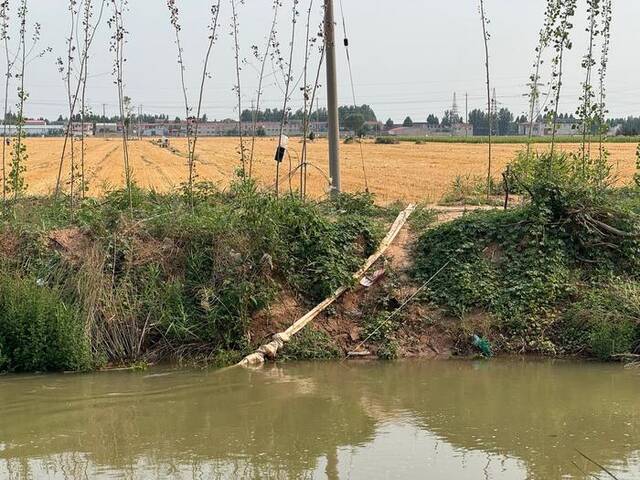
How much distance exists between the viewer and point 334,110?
1354 cm

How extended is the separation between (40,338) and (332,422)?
3862 millimetres

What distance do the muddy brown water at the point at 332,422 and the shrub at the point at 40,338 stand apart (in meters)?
0.24

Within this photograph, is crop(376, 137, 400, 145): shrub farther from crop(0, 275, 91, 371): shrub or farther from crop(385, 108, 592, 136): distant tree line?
crop(0, 275, 91, 371): shrub

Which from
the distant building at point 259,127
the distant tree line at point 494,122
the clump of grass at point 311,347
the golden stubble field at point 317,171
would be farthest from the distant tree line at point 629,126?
the clump of grass at point 311,347

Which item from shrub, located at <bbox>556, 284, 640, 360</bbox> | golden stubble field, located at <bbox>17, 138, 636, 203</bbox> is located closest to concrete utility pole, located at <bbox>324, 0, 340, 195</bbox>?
shrub, located at <bbox>556, 284, 640, 360</bbox>

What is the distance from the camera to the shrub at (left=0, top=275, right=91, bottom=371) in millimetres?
9086

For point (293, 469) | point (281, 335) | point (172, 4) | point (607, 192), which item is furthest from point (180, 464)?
point (172, 4)

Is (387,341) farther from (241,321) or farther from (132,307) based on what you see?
(132,307)

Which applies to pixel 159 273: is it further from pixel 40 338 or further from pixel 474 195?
pixel 474 195

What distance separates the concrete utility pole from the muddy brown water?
16.3 ft

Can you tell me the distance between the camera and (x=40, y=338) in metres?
9.09

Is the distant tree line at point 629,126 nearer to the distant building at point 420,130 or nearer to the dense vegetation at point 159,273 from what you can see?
the distant building at point 420,130

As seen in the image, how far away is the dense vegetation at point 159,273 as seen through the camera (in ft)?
30.2

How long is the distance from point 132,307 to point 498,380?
428 cm
